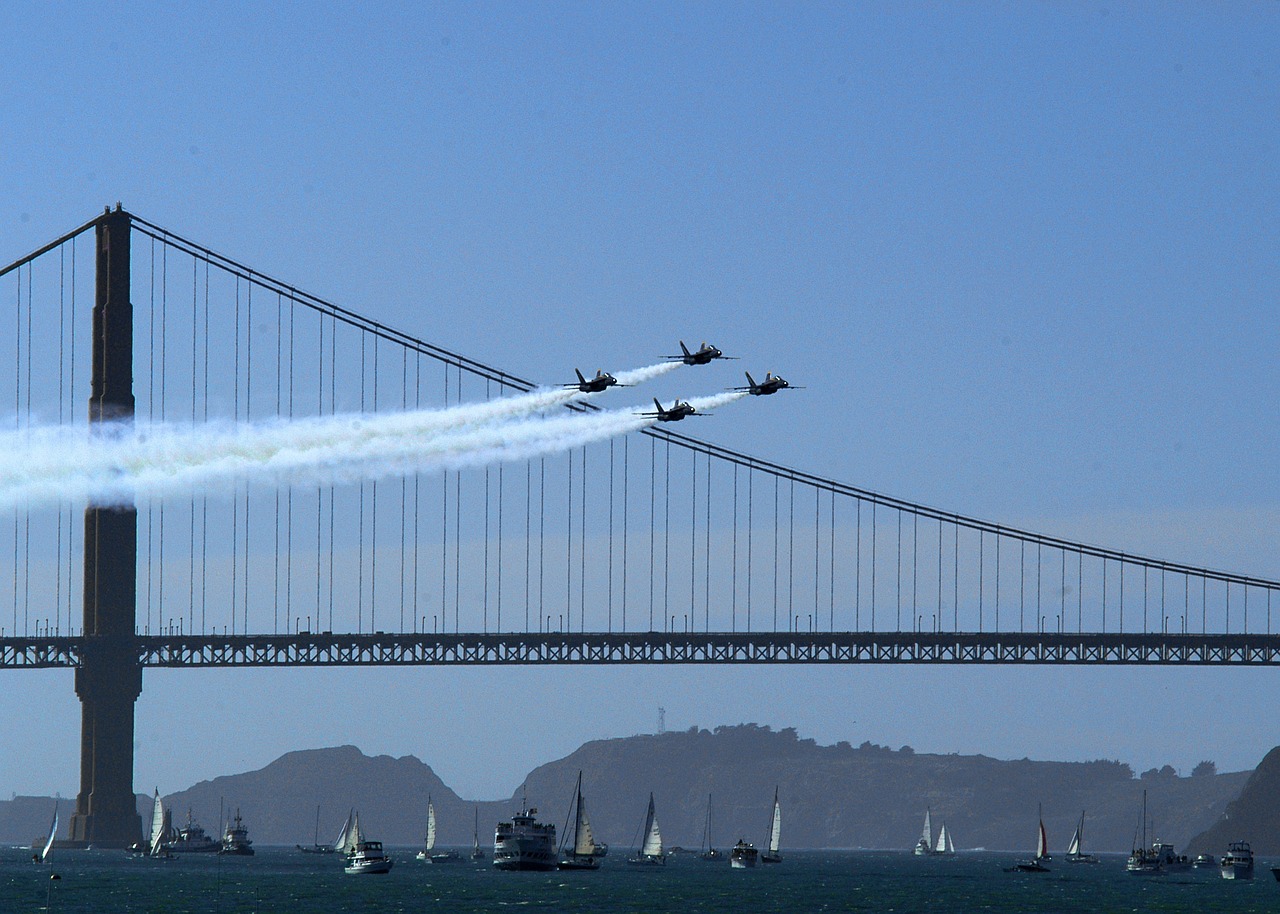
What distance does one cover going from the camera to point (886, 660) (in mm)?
168250

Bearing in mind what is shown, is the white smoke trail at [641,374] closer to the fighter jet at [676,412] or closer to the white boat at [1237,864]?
the fighter jet at [676,412]

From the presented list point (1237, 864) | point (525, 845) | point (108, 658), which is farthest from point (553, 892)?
point (1237, 864)

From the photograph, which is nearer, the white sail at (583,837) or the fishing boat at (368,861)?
the fishing boat at (368,861)

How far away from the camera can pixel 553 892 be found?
454 ft

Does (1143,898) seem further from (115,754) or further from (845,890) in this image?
(115,754)

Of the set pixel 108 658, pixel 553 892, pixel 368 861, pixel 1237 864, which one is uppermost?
pixel 108 658

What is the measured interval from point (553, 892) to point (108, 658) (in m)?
42.6

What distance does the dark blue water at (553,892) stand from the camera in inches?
4894

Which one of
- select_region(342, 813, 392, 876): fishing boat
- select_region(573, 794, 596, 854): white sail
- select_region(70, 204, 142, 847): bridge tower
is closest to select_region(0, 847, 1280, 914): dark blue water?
select_region(342, 813, 392, 876): fishing boat

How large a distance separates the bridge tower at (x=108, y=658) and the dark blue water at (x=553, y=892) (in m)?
4.50

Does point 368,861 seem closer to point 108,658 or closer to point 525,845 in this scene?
point 525,845

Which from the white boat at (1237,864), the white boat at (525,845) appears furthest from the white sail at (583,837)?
the white boat at (1237,864)

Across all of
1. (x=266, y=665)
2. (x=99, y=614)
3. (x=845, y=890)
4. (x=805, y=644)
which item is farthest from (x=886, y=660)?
(x=99, y=614)

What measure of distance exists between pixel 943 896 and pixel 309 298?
6055 centimetres
